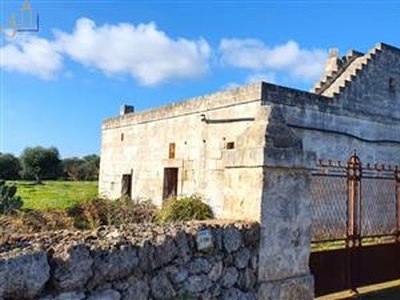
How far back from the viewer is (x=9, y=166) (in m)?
40.4

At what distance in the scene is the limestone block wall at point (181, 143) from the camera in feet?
41.9

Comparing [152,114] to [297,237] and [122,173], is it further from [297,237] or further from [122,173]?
[297,237]

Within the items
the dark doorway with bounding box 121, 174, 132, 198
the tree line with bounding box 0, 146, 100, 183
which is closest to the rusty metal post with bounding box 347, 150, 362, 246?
the dark doorway with bounding box 121, 174, 132, 198

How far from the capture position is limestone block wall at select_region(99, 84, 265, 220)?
12758 millimetres

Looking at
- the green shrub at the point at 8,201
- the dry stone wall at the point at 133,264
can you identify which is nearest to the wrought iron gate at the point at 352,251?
the dry stone wall at the point at 133,264

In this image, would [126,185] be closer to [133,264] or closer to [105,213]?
[105,213]

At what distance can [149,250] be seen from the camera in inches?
155

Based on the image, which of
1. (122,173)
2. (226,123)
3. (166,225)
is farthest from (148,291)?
(122,173)

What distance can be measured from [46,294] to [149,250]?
0.94 m

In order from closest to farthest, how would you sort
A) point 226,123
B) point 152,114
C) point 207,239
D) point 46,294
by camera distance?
point 46,294 < point 207,239 < point 226,123 < point 152,114

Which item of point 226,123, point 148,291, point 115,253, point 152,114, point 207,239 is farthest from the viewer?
point 152,114

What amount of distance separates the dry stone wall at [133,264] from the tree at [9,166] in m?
37.7

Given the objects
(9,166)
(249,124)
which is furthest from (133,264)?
(9,166)

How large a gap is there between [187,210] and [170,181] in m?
4.38
